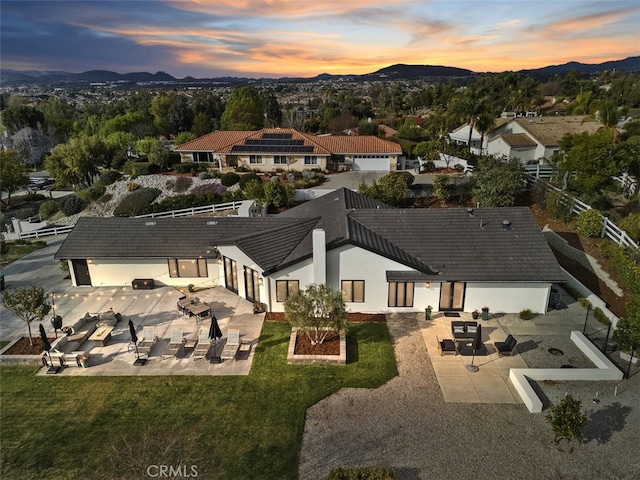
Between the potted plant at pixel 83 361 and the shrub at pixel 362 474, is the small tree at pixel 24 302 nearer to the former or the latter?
the potted plant at pixel 83 361

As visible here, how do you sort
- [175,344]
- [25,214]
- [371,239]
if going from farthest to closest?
[25,214] < [371,239] < [175,344]

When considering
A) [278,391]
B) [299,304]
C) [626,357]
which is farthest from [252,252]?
[626,357]

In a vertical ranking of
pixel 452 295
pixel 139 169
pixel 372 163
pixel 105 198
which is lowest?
pixel 105 198

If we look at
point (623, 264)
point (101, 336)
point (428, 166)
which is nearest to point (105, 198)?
point (101, 336)

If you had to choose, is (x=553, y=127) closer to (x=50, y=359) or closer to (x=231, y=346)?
(x=231, y=346)

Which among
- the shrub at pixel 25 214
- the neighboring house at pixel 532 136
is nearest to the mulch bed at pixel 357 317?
the neighboring house at pixel 532 136

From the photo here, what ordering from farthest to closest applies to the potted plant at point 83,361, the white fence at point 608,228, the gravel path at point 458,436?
the white fence at point 608,228 < the potted plant at point 83,361 < the gravel path at point 458,436
